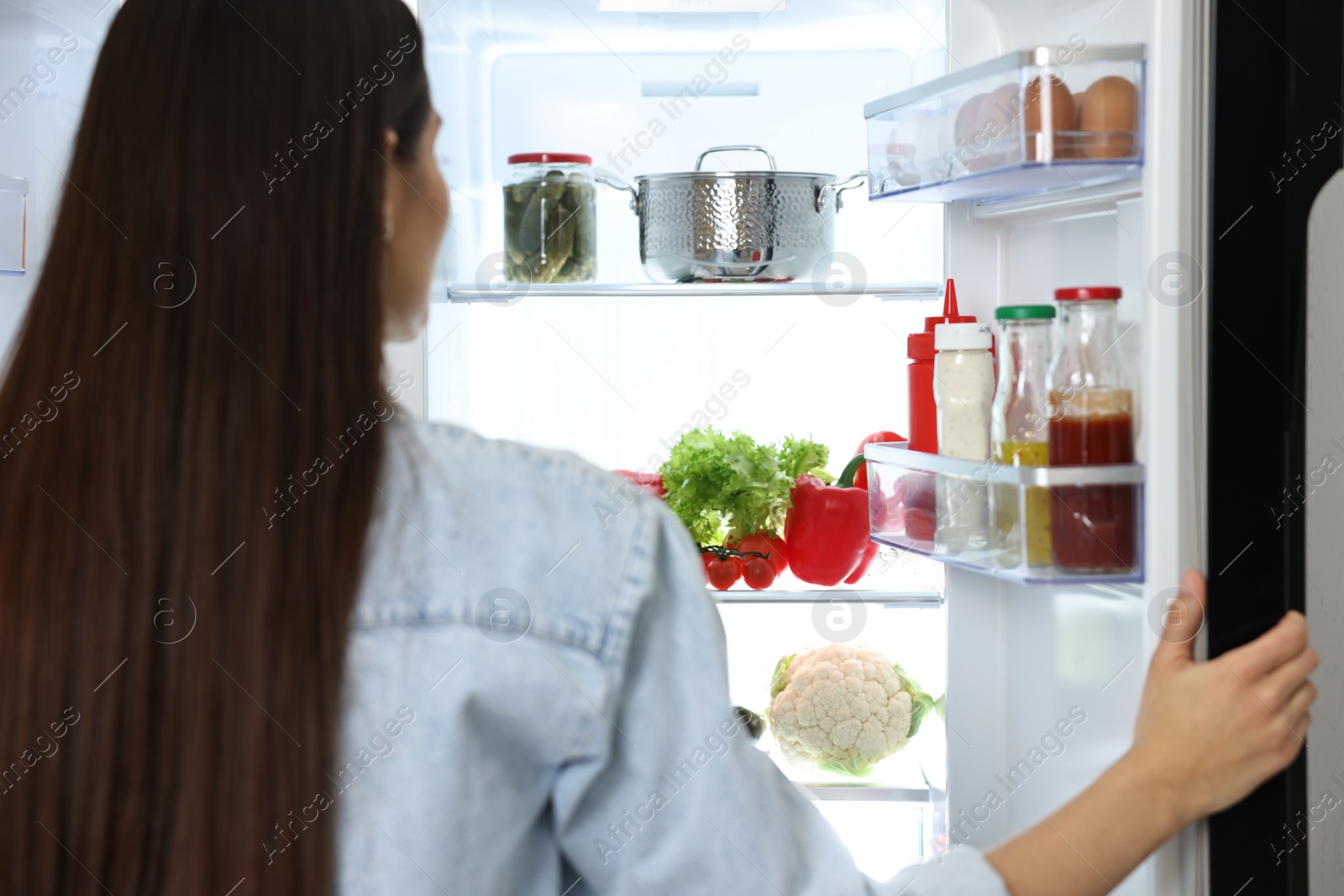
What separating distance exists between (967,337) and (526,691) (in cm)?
68

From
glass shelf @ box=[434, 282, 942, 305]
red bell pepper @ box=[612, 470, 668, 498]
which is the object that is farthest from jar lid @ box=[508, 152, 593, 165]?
red bell pepper @ box=[612, 470, 668, 498]

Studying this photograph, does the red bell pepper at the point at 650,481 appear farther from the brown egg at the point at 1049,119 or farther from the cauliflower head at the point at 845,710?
the brown egg at the point at 1049,119

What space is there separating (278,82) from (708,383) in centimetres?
110

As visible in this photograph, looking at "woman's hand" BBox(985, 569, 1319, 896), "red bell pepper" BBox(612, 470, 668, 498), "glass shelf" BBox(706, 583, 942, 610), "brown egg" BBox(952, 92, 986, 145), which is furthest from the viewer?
"red bell pepper" BBox(612, 470, 668, 498)

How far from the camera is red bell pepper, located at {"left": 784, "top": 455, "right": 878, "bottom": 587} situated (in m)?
1.56

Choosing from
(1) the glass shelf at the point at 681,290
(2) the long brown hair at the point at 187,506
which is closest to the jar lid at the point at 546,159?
(1) the glass shelf at the point at 681,290

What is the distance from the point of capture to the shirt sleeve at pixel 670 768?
25.7 inches

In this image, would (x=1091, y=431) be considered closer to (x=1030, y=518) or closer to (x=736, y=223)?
(x=1030, y=518)

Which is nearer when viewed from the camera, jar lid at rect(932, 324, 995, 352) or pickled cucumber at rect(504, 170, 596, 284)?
jar lid at rect(932, 324, 995, 352)

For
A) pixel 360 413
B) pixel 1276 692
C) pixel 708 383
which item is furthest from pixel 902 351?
pixel 360 413

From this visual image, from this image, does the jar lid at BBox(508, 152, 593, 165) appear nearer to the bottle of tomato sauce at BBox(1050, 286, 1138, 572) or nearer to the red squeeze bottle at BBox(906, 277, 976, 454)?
the red squeeze bottle at BBox(906, 277, 976, 454)

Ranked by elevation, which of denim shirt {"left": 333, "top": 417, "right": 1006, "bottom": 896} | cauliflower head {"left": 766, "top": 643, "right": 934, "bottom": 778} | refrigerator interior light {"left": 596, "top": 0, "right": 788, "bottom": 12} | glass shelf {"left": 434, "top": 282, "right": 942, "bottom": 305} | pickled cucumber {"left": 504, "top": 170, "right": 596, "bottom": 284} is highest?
refrigerator interior light {"left": 596, "top": 0, "right": 788, "bottom": 12}

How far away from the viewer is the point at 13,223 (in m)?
1.30

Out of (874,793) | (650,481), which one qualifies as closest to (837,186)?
(650,481)
